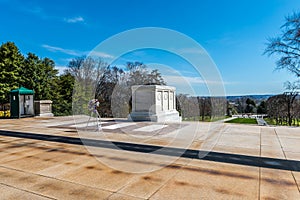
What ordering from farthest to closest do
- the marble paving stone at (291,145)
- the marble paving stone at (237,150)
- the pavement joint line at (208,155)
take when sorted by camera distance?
the marble paving stone at (291,145), the marble paving stone at (237,150), the pavement joint line at (208,155)

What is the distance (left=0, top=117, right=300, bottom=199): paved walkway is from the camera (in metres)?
2.64

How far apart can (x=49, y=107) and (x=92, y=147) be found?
1223 centimetres

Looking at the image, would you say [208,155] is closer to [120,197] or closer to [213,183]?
[213,183]

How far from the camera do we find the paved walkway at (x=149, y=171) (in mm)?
2637

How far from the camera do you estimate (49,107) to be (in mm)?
15602

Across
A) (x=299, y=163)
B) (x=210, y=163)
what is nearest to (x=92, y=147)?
(x=210, y=163)

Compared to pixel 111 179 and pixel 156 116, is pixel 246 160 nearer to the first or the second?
pixel 111 179

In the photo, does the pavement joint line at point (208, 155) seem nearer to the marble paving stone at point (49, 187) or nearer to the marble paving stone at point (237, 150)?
the marble paving stone at point (237, 150)

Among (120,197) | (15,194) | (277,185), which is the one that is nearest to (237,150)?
(277,185)

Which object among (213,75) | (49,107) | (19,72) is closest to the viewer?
(213,75)

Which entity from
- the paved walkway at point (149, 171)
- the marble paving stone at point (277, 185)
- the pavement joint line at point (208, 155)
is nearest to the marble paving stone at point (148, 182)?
the paved walkway at point (149, 171)

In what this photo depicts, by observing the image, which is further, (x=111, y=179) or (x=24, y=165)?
(x=24, y=165)

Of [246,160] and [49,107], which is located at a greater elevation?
[49,107]

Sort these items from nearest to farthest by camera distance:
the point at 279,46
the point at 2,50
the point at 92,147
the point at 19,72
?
the point at 92,147 → the point at 279,46 → the point at 2,50 → the point at 19,72
